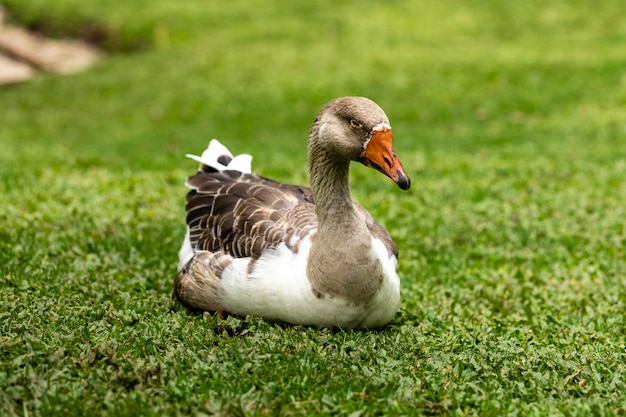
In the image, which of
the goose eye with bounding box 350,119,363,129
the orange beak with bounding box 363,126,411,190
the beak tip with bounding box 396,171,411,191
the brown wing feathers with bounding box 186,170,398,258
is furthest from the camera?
the brown wing feathers with bounding box 186,170,398,258

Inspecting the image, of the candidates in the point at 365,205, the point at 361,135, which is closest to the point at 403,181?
the point at 361,135

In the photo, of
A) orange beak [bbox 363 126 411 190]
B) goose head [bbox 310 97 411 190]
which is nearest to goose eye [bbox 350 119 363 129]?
goose head [bbox 310 97 411 190]

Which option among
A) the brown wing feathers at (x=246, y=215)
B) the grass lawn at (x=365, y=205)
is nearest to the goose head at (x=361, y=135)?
the brown wing feathers at (x=246, y=215)

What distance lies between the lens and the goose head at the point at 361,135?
5.16 meters

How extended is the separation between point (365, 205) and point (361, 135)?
16.4ft

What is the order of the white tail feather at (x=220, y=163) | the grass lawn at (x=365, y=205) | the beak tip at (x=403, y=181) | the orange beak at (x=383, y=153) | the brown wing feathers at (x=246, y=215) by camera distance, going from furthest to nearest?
the white tail feather at (x=220, y=163)
the brown wing feathers at (x=246, y=215)
the orange beak at (x=383, y=153)
the beak tip at (x=403, y=181)
the grass lawn at (x=365, y=205)

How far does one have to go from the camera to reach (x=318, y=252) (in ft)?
17.9

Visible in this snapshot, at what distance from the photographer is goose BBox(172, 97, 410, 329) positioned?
17.6ft

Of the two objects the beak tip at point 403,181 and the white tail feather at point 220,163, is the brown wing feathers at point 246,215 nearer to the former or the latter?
the white tail feather at point 220,163

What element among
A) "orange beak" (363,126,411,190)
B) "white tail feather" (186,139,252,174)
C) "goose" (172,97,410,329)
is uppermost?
"white tail feather" (186,139,252,174)

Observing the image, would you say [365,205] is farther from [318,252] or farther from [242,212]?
[318,252]

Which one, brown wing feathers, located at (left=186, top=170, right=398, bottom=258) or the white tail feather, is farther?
the white tail feather

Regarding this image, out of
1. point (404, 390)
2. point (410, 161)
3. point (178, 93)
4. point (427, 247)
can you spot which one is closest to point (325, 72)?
point (178, 93)

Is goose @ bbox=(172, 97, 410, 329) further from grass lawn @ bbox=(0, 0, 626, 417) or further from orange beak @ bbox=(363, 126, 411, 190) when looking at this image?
grass lawn @ bbox=(0, 0, 626, 417)
